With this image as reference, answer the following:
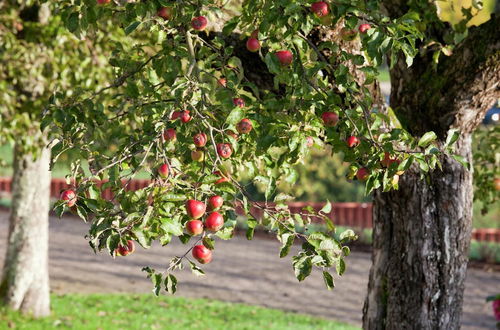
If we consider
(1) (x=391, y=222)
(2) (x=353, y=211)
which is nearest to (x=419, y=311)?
(1) (x=391, y=222)

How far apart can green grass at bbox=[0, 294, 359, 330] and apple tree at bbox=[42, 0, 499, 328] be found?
17.1 feet

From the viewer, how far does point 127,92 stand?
4.25 m

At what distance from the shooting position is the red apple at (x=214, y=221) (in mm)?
3201

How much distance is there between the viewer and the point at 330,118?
3.87 meters

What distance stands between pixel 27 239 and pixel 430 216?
633 centimetres

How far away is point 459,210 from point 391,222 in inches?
19.7

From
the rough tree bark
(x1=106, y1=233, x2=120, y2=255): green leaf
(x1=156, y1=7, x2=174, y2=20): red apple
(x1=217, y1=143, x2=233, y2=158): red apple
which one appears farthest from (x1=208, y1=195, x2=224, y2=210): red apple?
the rough tree bark

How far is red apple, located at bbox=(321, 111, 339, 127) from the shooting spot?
3.86 m

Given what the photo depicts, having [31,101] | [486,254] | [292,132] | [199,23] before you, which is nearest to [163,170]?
[292,132]

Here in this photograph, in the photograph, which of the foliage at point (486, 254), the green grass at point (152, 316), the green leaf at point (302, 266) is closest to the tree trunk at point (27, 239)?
the green grass at point (152, 316)

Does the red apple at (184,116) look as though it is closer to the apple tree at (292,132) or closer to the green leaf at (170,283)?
the apple tree at (292,132)

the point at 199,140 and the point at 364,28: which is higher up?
the point at 364,28

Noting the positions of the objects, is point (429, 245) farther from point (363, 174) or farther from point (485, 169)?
point (485, 169)

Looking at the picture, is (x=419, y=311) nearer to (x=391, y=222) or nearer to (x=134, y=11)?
(x=391, y=222)
